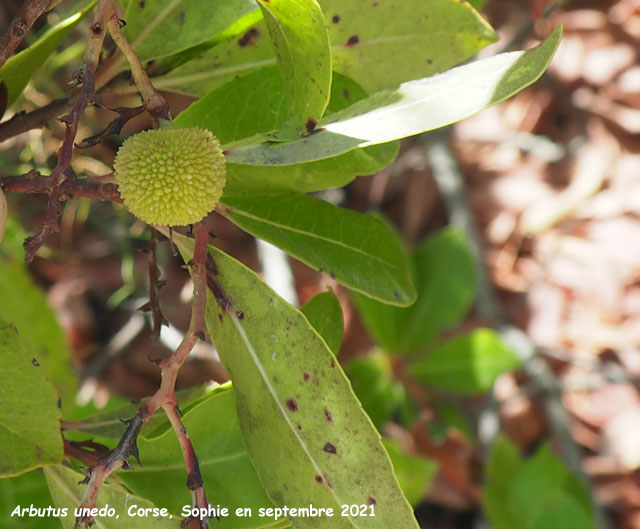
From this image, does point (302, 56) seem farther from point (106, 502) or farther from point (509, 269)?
point (509, 269)

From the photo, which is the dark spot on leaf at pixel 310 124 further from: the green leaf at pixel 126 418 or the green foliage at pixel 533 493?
the green foliage at pixel 533 493

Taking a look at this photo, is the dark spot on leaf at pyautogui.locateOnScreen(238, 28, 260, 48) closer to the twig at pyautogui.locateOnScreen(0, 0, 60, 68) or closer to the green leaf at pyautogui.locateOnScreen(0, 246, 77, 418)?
the twig at pyautogui.locateOnScreen(0, 0, 60, 68)

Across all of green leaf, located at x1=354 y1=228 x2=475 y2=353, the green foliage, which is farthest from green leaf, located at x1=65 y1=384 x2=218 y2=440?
green leaf, located at x1=354 y1=228 x2=475 y2=353

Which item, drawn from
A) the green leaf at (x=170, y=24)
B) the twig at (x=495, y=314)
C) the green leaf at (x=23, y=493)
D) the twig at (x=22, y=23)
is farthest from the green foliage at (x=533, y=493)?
the twig at (x=22, y=23)

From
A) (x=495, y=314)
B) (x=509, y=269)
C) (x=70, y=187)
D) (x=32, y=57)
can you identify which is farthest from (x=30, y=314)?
(x=509, y=269)

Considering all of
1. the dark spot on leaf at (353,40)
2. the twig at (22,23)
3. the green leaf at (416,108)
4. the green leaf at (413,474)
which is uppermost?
the twig at (22,23)
